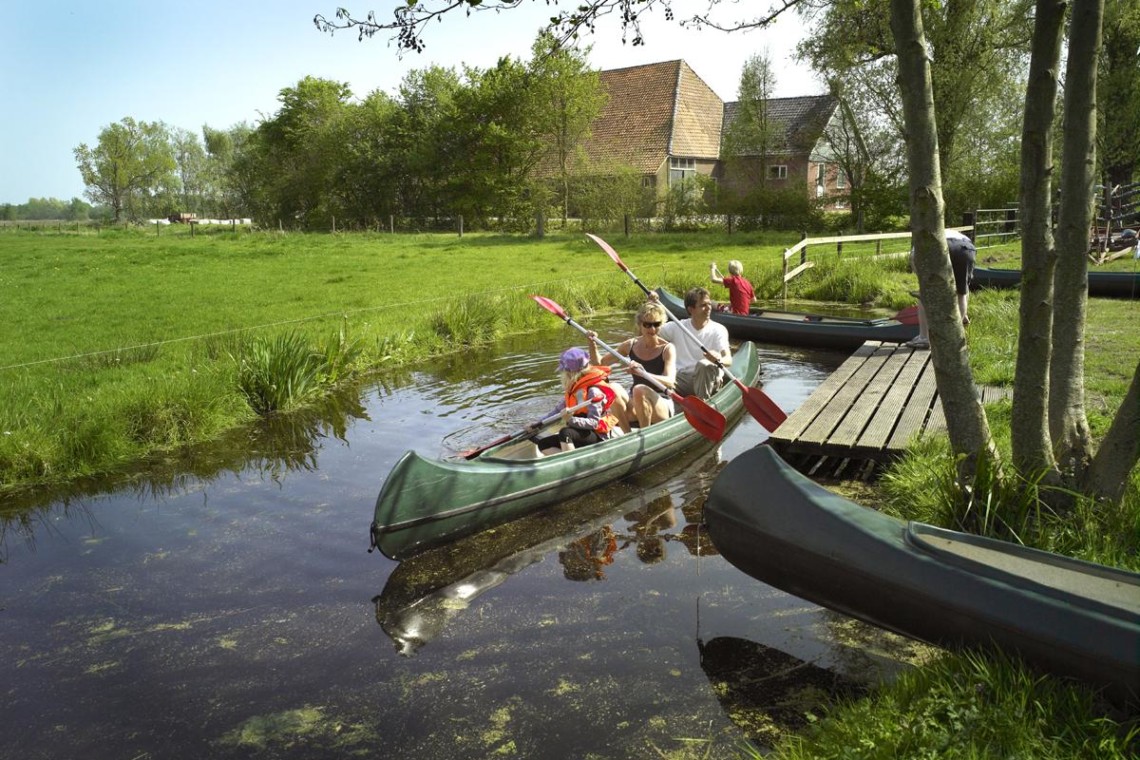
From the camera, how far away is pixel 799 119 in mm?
35812

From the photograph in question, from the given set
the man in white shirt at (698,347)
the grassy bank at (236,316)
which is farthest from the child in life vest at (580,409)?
the grassy bank at (236,316)

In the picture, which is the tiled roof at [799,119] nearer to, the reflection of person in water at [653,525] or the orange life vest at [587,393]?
the orange life vest at [587,393]

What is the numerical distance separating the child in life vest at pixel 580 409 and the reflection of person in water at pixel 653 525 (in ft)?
2.31

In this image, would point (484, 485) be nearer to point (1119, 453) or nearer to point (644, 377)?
point (644, 377)

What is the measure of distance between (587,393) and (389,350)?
17.0 feet

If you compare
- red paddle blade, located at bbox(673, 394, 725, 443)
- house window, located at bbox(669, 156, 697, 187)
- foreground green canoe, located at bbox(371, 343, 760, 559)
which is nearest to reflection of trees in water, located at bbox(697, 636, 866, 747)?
foreground green canoe, located at bbox(371, 343, 760, 559)

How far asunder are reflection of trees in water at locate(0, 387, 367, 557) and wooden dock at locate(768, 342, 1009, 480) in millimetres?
4143

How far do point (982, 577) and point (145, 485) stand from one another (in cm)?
631

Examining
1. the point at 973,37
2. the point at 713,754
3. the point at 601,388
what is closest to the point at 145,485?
the point at 601,388

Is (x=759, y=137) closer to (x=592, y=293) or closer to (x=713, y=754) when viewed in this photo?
(x=592, y=293)

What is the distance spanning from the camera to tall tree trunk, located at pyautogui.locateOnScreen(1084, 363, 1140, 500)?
377 centimetres

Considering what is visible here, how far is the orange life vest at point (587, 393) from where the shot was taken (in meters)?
6.57

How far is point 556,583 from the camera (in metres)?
5.09

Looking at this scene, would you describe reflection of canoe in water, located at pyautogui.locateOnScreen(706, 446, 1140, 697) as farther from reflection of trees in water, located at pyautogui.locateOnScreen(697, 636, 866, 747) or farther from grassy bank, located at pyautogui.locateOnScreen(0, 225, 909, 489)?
grassy bank, located at pyautogui.locateOnScreen(0, 225, 909, 489)
